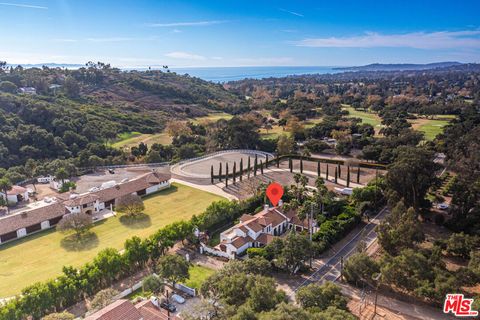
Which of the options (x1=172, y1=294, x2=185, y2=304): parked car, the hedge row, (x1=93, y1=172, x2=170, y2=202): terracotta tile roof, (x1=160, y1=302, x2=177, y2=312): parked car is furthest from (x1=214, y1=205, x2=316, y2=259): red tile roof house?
(x1=93, y1=172, x2=170, y2=202): terracotta tile roof

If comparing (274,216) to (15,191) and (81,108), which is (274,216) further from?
(81,108)

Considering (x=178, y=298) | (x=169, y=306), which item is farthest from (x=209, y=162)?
(x=169, y=306)

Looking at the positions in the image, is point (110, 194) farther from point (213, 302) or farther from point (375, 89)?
→ point (375, 89)

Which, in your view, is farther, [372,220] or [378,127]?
[378,127]

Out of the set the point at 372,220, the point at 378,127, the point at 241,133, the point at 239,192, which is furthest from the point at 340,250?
the point at 378,127

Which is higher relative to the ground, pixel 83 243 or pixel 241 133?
pixel 241 133

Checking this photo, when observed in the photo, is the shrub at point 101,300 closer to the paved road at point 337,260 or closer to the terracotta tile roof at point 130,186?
the paved road at point 337,260

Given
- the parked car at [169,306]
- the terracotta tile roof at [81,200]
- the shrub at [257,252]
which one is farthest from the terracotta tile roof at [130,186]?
the parked car at [169,306]
